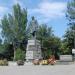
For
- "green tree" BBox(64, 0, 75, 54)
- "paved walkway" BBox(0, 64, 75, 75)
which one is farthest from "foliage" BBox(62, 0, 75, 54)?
"paved walkway" BBox(0, 64, 75, 75)

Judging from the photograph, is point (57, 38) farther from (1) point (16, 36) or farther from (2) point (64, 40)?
(1) point (16, 36)

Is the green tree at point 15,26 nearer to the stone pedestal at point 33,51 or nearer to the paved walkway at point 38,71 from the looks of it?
the stone pedestal at point 33,51

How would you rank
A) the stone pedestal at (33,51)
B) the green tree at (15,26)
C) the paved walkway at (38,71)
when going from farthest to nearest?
the green tree at (15,26)
the stone pedestal at (33,51)
the paved walkway at (38,71)

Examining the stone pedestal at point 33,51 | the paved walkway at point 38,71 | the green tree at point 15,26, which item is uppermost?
the green tree at point 15,26

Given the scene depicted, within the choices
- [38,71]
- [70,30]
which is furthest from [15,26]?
[38,71]

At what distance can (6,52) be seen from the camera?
86312 mm

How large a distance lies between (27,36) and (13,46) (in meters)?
4.19

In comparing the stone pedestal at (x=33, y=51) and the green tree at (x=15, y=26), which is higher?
the green tree at (x=15, y=26)

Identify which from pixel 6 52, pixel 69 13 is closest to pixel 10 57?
pixel 6 52

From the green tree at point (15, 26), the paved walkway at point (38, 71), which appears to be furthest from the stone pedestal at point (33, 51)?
the green tree at point (15, 26)

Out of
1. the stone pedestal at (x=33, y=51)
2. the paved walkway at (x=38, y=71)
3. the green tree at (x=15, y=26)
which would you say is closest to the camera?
the paved walkway at (x=38, y=71)

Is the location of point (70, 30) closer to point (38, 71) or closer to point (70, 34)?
point (70, 34)

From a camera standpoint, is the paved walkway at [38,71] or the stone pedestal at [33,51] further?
the stone pedestal at [33,51]

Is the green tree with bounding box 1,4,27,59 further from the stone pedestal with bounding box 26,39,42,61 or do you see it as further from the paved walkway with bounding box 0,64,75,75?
the paved walkway with bounding box 0,64,75,75
